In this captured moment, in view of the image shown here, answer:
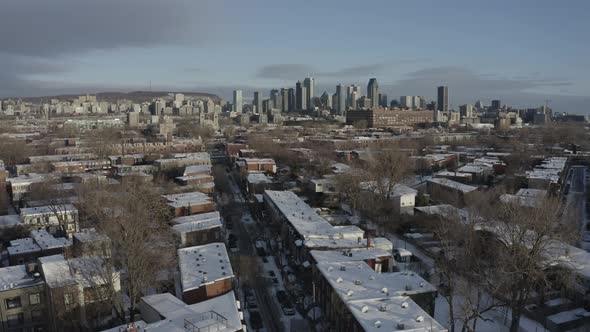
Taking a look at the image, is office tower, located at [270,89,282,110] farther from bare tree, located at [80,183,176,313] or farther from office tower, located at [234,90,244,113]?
bare tree, located at [80,183,176,313]

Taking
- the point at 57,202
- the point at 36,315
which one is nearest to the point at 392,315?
the point at 36,315

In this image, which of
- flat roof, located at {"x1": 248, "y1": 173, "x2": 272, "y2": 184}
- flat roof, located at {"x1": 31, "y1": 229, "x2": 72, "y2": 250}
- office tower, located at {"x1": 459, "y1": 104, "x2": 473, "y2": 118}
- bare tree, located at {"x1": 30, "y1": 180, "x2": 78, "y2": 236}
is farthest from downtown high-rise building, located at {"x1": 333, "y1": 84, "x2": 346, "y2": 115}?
flat roof, located at {"x1": 31, "y1": 229, "x2": 72, "y2": 250}

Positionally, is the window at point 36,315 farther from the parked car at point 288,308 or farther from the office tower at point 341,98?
the office tower at point 341,98

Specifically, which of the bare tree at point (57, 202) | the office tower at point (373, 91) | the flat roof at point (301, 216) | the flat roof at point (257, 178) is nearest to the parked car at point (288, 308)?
the flat roof at point (301, 216)

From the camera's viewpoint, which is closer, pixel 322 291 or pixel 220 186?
pixel 322 291

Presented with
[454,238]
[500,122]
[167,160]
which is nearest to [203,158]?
[167,160]

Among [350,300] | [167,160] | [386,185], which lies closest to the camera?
[350,300]

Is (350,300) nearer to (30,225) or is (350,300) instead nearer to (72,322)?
(72,322)
